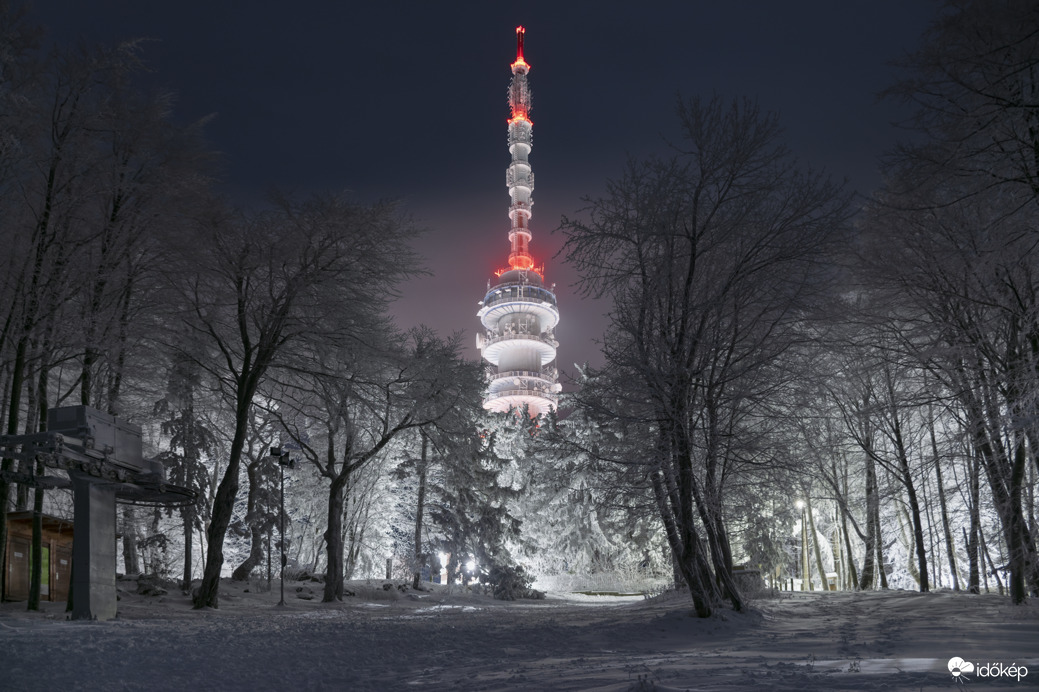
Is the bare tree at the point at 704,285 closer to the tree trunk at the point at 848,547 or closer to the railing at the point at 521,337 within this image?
the tree trunk at the point at 848,547

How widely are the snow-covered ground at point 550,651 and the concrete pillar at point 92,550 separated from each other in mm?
1125

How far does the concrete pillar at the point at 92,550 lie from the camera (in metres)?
14.3

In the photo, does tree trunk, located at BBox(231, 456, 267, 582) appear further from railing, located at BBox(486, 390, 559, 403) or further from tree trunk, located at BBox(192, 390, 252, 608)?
railing, located at BBox(486, 390, 559, 403)

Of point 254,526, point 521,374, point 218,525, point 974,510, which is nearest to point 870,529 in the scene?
point 974,510

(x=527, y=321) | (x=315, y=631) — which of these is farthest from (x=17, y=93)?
(x=527, y=321)

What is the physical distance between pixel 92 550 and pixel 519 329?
67837mm

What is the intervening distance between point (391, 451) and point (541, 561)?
13.6m

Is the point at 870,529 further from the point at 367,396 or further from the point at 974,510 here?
the point at 367,396

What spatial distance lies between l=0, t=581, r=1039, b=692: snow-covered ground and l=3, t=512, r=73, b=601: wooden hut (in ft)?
11.8

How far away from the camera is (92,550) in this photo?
14.5m

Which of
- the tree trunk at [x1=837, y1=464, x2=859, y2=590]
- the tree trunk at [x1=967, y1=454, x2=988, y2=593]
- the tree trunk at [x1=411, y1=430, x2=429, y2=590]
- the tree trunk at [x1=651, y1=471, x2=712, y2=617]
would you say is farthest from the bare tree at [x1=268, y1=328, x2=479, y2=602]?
the tree trunk at [x1=967, y1=454, x2=988, y2=593]

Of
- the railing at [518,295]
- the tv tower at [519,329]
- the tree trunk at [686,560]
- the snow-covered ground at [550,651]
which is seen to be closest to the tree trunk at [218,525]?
the snow-covered ground at [550,651]

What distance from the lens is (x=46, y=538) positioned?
2095 cm

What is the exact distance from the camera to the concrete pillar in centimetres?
1428
